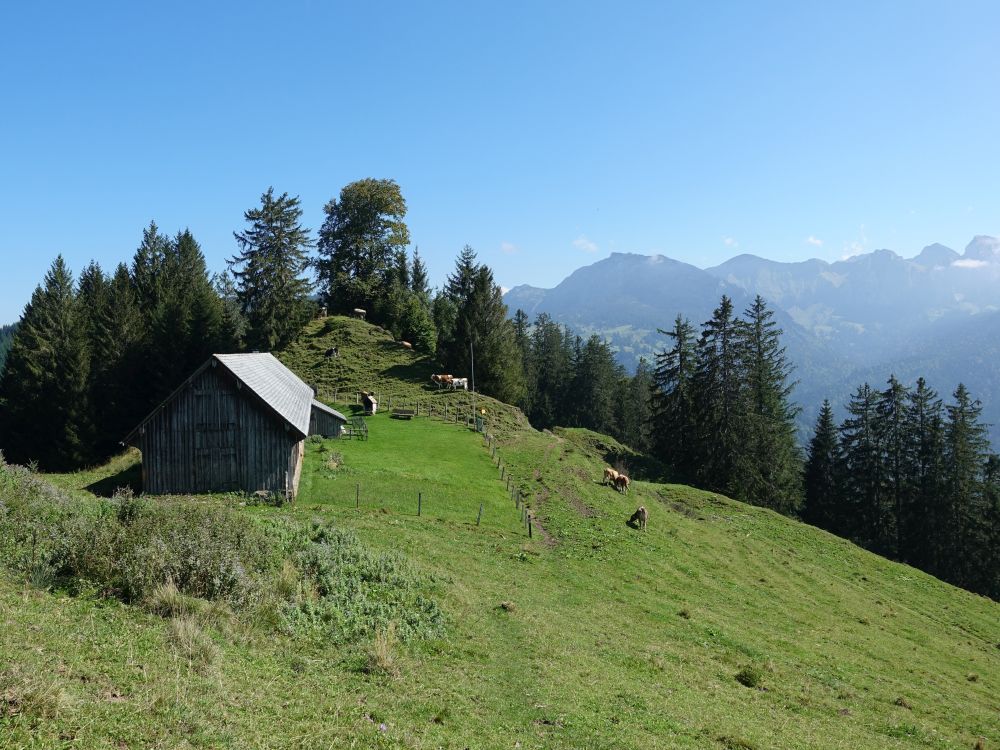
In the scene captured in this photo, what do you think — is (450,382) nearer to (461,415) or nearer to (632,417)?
(461,415)

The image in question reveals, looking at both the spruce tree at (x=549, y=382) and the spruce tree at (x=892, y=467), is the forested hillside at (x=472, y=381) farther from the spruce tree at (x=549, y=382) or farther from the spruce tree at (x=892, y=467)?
the spruce tree at (x=549, y=382)

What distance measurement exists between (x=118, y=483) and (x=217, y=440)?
757 centimetres

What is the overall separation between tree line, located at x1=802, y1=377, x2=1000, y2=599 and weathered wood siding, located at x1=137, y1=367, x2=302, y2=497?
202 ft

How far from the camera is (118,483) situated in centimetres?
3534

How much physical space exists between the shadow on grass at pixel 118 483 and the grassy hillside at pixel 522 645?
0.54m

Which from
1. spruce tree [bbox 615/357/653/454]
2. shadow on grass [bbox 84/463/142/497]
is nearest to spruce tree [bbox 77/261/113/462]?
shadow on grass [bbox 84/463/142/497]

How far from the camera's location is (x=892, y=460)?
231 feet

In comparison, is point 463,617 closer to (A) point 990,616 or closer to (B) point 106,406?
(A) point 990,616

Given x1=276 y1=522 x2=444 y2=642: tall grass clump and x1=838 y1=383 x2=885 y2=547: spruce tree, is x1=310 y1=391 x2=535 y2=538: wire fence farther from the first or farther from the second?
x1=838 y1=383 x2=885 y2=547: spruce tree

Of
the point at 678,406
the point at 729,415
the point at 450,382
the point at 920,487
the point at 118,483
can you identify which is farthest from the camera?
the point at 678,406

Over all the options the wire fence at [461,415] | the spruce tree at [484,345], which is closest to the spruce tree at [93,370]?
the wire fence at [461,415]

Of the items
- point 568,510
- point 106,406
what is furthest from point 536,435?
point 106,406

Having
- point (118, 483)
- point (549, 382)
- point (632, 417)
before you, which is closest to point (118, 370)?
point (118, 483)

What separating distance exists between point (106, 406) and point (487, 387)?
141 feet
